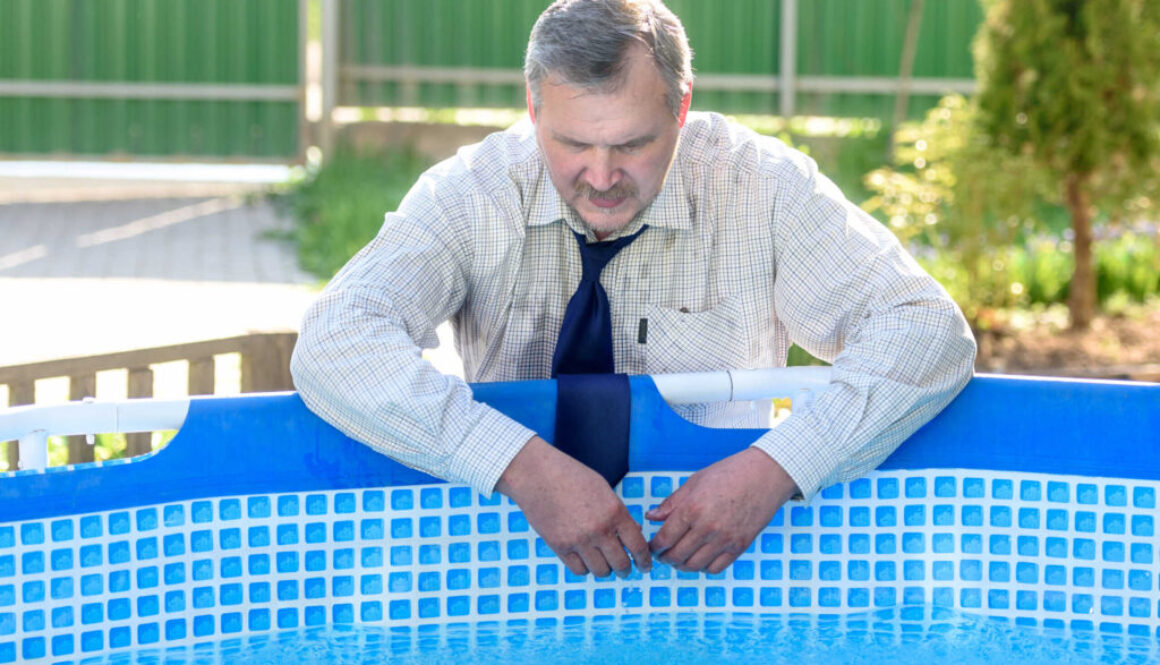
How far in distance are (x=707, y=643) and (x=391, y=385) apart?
27.8 inches

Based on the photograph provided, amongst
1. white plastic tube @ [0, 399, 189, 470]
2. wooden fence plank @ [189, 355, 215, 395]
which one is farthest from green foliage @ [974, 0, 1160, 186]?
white plastic tube @ [0, 399, 189, 470]

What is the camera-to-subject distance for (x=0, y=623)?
78.4 inches

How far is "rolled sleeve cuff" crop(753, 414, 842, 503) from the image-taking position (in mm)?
2051

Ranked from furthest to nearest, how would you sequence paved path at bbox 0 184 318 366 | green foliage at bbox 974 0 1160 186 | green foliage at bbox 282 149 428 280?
green foliage at bbox 282 149 428 280
paved path at bbox 0 184 318 366
green foliage at bbox 974 0 1160 186

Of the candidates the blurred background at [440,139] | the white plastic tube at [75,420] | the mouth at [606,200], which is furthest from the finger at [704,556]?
the blurred background at [440,139]

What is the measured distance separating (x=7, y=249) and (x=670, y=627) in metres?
6.04

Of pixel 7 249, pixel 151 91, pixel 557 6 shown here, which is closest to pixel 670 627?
pixel 557 6

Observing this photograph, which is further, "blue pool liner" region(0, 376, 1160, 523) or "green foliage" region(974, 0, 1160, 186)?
"green foliage" region(974, 0, 1160, 186)

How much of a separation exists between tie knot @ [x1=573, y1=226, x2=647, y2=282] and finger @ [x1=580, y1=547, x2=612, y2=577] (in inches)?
21.3

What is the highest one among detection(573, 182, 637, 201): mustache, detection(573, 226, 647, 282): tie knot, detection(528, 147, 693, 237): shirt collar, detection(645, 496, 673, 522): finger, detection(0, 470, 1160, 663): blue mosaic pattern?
detection(573, 182, 637, 201): mustache

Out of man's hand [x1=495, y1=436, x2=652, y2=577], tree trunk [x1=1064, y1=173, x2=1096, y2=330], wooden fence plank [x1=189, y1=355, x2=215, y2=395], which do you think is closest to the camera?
man's hand [x1=495, y1=436, x2=652, y2=577]

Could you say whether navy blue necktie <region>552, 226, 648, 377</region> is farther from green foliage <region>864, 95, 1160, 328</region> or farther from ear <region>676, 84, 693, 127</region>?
green foliage <region>864, 95, 1160, 328</region>

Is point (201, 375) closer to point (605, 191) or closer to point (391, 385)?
point (391, 385)

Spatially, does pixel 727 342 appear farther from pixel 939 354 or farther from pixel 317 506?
pixel 317 506
